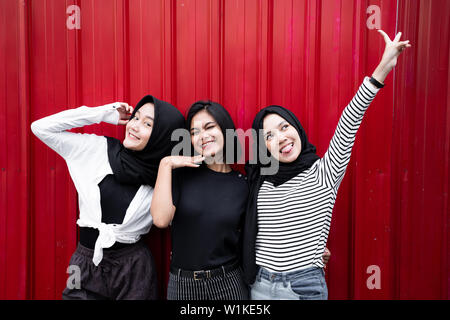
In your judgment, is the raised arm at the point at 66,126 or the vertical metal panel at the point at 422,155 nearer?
the raised arm at the point at 66,126

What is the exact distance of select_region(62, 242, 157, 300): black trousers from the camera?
1294mm

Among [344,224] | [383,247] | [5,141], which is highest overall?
[5,141]

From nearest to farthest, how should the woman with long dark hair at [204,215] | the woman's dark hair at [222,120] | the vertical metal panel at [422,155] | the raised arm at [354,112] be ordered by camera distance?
the raised arm at [354,112], the woman with long dark hair at [204,215], the woman's dark hair at [222,120], the vertical metal panel at [422,155]

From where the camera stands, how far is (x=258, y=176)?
135cm

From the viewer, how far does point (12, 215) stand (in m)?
1.58

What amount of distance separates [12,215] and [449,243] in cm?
259

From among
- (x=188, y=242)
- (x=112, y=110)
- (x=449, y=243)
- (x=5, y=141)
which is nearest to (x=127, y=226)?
(x=188, y=242)

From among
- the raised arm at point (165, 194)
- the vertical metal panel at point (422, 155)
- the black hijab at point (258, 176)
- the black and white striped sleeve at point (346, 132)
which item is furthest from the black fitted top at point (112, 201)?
the vertical metal panel at point (422, 155)

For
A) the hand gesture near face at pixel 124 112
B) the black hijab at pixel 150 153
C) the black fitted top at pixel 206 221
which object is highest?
the hand gesture near face at pixel 124 112

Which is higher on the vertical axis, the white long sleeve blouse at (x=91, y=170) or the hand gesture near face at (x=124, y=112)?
the hand gesture near face at (x=124, y=112)

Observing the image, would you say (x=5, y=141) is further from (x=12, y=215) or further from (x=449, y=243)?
(x=449, y=243)

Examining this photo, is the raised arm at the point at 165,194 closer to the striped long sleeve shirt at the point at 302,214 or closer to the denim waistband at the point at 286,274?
the striped long sleeve shirt at the point at 302,214

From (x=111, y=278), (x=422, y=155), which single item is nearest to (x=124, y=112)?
(x=111, y=278)

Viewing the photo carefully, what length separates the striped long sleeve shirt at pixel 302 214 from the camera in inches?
46.6
